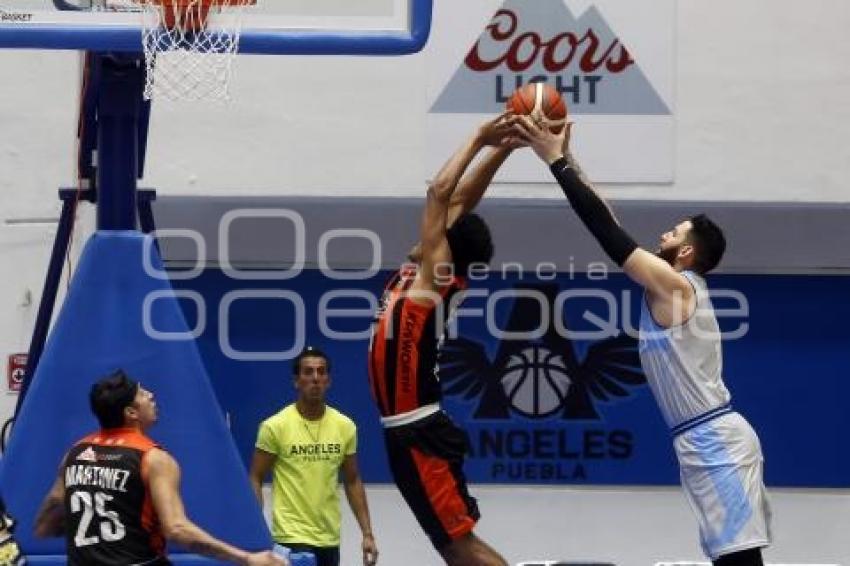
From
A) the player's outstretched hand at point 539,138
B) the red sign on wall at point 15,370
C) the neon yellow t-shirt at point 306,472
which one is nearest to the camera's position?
the player's outstretched hand at point 539,138

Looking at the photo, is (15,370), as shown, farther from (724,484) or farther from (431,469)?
(724,484)

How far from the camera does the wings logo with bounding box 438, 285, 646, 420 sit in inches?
521

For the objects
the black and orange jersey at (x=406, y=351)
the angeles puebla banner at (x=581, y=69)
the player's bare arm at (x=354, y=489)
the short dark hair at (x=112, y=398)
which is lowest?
the player's bare arm at (x=354, y=489)

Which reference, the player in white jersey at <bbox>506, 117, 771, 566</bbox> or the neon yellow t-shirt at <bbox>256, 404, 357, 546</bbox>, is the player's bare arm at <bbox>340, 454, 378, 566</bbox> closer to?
the neon yellow t-shirt at <bbox>256, 404, 357, 546</bbox>

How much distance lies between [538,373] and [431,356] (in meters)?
5.24

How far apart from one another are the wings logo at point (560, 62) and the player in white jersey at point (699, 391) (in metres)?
5.22

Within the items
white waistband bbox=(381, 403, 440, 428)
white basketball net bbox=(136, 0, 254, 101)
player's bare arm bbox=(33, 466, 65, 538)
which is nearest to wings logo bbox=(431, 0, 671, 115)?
white basketball net bbox=(136, 0, 254, 101)

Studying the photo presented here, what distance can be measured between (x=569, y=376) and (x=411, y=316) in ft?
17.6

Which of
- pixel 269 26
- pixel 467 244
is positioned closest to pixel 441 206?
pixel 467 244

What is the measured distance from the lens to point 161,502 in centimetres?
758

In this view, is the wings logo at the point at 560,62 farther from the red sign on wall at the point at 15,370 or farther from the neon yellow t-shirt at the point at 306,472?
the red sign on wall at the point at 15,370

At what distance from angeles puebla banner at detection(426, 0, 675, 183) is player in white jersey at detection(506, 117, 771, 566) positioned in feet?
16.8

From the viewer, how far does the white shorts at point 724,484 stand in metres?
7.93

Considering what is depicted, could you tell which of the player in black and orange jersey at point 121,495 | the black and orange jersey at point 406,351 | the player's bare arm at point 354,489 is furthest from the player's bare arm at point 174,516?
the player's bare arm at point 354,489
